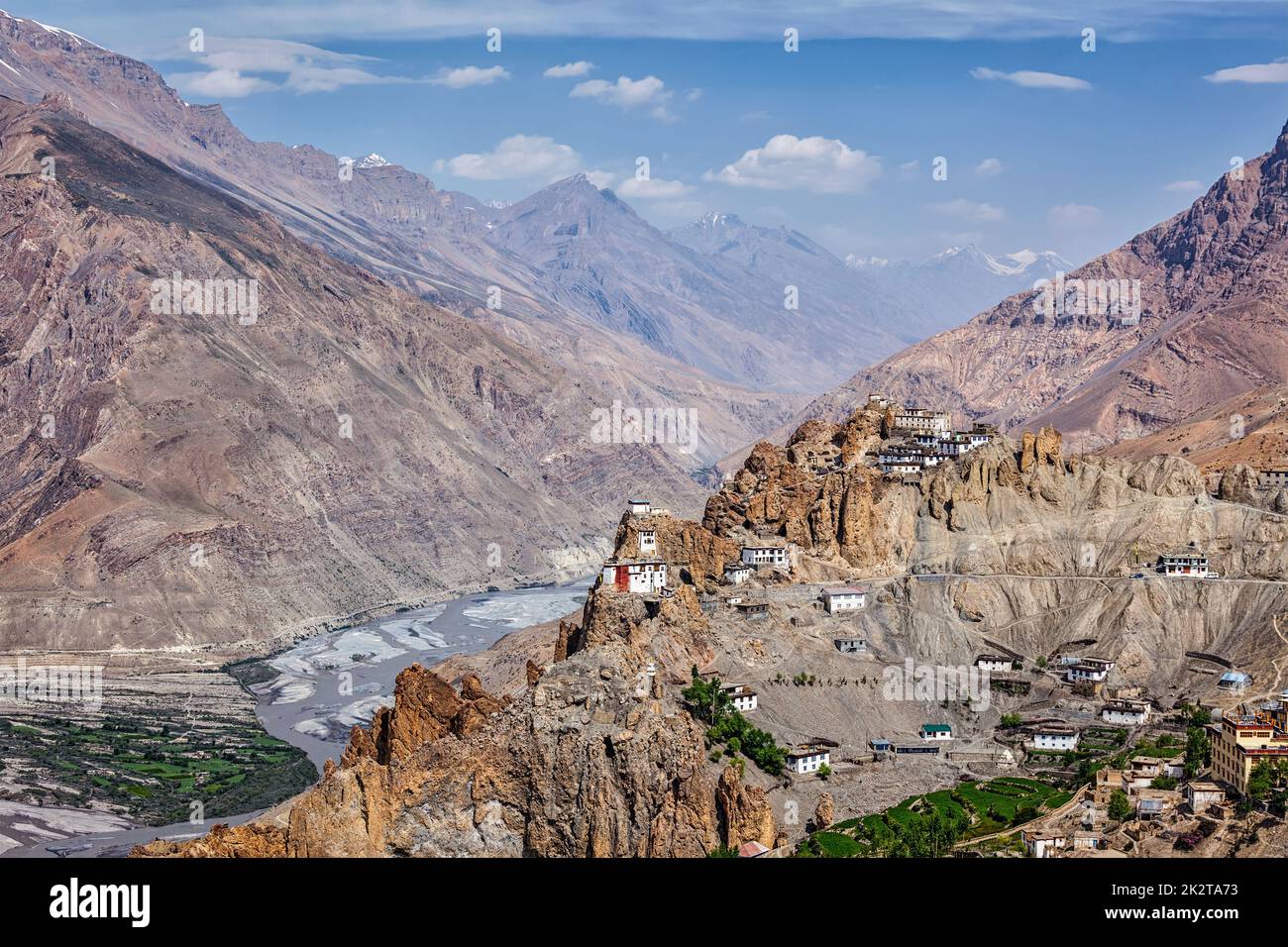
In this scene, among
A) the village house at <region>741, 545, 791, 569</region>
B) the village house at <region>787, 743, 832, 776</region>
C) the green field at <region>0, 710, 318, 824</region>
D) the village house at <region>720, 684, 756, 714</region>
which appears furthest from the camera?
the green field at <region>0, 710, 318, 824</region>

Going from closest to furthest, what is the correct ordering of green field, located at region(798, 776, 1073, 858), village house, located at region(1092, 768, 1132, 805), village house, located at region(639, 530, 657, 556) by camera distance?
green field, located at region(798, 776, 1073, 858) → village house, located at region(1092, 768, 1132, 805) → village house, located at region(639, 530, 657, 556)

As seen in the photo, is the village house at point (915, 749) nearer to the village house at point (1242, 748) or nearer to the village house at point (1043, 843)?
the village house at point (1242, 748)

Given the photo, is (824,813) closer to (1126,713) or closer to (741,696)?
(741,696)

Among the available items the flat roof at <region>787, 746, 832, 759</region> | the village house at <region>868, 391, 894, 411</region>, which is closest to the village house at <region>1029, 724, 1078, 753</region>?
the flat roof at <region>787, 746, 832, 759</region>

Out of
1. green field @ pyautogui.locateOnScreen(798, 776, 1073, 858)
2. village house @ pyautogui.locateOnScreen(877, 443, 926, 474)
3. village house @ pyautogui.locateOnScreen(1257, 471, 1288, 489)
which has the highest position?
village house @ pyautogui.locateOnScreen(877, 443, 926, 474)

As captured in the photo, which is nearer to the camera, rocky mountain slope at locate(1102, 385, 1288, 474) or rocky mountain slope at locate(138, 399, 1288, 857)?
rocky mountain slope at locate(138, 399, 1288, 857)

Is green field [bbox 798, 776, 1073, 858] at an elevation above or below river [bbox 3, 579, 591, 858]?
above

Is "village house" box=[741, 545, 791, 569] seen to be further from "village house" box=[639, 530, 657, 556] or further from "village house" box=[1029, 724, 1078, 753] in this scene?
"village house" box=[1029, 724, 1078, 753]
